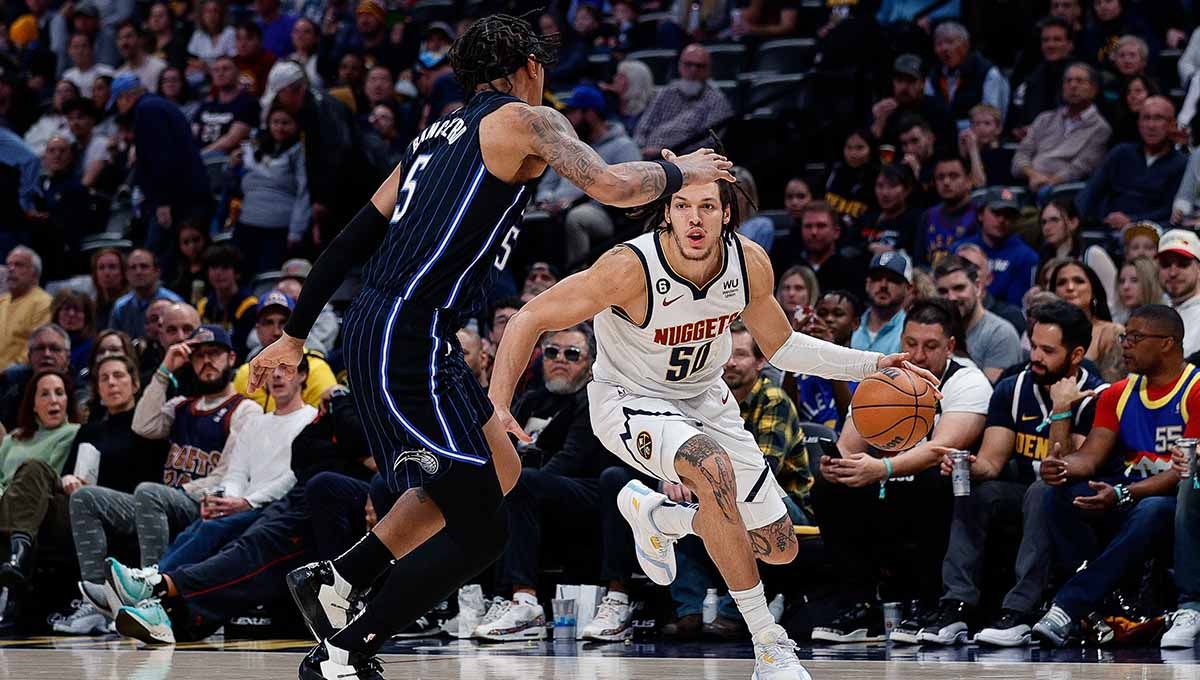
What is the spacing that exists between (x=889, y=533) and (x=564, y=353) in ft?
6.99

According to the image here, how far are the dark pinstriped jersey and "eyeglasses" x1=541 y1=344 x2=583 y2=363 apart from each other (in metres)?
3.95

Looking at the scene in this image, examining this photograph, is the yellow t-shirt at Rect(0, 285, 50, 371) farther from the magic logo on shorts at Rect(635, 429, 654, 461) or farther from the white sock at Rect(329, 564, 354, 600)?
the white sock at Rect(329, 564, 354, 600)

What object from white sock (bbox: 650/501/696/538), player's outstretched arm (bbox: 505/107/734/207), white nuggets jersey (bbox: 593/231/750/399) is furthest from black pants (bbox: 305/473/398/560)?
player's outstretched arm (bbox: 505/107/734/207)

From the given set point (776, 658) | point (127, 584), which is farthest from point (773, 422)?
point (127, 584)

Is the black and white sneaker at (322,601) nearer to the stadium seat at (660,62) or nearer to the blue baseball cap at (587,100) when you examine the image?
the blue baseball cap at (587,100)

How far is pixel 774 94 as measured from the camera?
14.2 m

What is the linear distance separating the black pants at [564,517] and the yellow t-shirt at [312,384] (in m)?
1.88

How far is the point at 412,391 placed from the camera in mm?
4719

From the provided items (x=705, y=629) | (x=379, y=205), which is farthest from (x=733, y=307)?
(x=705, y=629)

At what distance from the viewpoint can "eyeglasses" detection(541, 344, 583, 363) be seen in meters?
8.84

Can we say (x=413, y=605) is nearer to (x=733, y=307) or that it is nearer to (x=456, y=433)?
(x=456, y=433)

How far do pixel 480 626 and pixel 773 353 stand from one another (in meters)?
2.68

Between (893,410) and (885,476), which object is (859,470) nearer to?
(885,476)

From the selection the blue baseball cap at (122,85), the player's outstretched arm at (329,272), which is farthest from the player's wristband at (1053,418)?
the blue baseball cap at (122,85)
